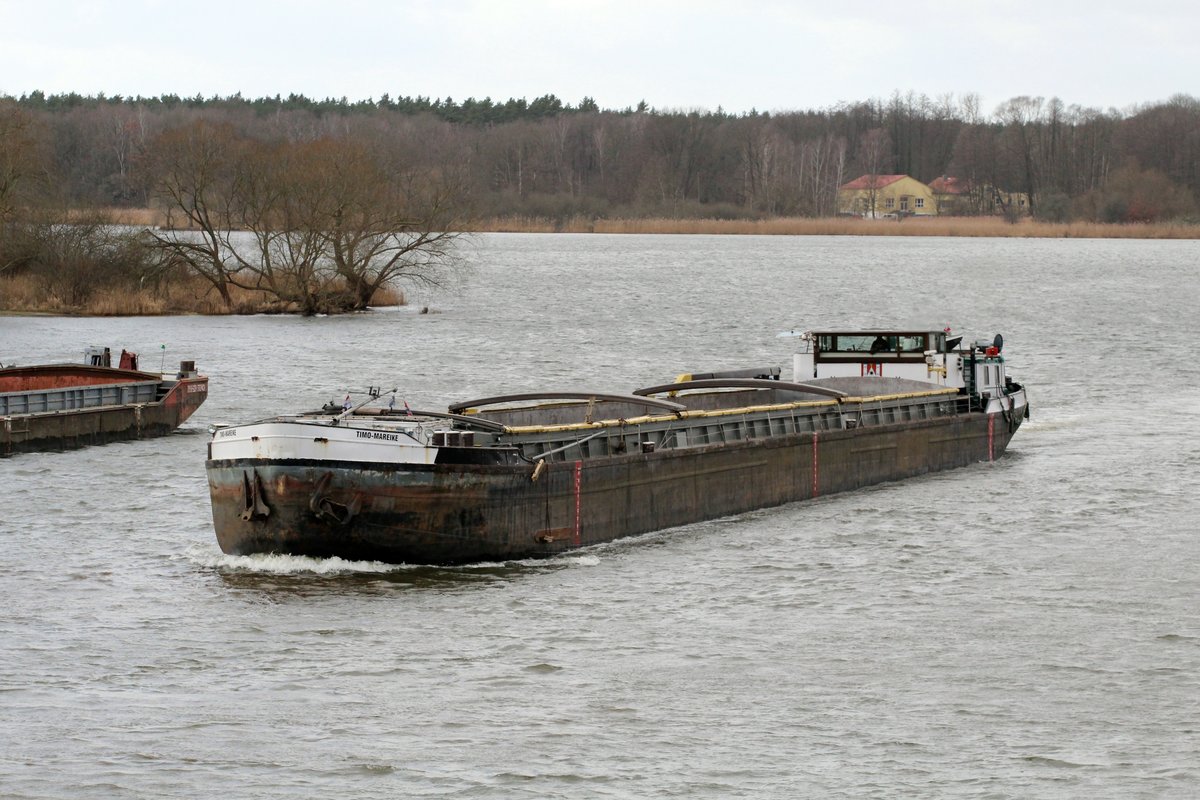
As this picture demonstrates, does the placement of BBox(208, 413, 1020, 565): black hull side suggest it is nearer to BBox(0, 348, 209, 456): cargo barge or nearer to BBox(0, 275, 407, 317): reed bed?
BBox(0, 348, 209, 456): cargo barge

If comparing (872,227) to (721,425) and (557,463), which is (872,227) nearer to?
(721,425)

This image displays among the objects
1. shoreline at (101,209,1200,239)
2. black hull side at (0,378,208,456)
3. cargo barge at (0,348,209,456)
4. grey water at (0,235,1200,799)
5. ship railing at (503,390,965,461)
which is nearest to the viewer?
grey water at (0,235,1200,799)

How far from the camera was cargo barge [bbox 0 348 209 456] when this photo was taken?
124 feet

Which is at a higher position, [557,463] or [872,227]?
[872,227]

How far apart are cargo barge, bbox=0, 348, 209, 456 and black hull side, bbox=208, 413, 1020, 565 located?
14599mm

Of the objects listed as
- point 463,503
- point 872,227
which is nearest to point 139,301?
point 463,503

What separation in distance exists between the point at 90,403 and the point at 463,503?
19.1 m

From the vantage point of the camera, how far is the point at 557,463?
25688mm

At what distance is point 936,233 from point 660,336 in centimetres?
9940

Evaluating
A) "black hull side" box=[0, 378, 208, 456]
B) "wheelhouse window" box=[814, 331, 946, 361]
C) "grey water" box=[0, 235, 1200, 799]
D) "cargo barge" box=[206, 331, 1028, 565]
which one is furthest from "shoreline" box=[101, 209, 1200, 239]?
"grey water" box=[0, 235, 1200, 799]

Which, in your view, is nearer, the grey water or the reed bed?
the grey water

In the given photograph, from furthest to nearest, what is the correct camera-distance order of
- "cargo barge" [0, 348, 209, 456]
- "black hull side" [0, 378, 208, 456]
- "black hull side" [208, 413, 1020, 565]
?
"cargo barge" [0, 348, 209, 456]
"black hull side" [0, 378, 208, 456]
"black hull side" [208, 413, 1020, 565]

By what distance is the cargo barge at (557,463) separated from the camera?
23.8m

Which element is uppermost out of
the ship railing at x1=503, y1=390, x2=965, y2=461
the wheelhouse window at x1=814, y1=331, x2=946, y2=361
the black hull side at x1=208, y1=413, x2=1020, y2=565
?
the wheelhouse window at x1=814, y1=331, x2=946, y2=361
